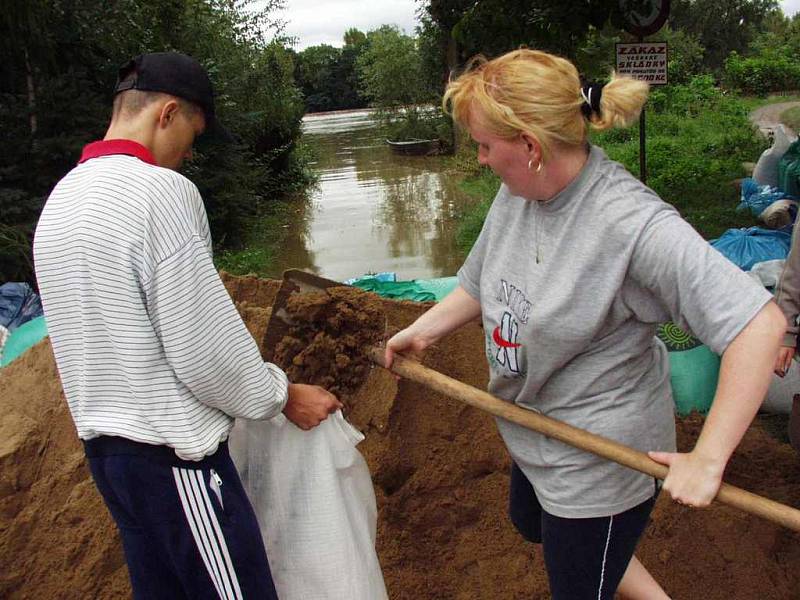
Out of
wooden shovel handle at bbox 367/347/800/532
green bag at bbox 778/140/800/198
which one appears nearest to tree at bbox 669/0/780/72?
green bag at bbox 778/140/800/198

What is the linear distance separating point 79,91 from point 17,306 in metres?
2.80

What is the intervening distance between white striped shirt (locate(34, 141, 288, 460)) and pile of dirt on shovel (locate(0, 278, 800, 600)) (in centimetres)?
54

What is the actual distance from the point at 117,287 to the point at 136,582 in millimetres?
806

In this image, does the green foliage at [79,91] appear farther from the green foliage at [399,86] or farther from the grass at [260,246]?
the green foliage at [399,86]

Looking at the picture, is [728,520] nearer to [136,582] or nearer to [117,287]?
[136,582]

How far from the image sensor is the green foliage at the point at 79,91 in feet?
18.2

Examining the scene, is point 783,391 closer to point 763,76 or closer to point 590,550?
point 590,550

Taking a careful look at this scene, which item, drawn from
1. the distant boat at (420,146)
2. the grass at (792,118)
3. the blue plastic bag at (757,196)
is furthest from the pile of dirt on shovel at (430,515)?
the distant boat at (420,146)

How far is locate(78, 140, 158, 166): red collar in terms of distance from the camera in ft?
4.97

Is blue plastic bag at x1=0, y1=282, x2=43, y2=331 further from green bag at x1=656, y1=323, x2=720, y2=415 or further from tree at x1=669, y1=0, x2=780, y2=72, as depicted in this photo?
tree at x1=669, y1=0, x2=780, y2=72

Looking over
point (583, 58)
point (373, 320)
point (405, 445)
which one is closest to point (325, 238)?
point (583, 58)

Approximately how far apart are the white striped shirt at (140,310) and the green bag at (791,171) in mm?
5905

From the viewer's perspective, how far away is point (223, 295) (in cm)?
154

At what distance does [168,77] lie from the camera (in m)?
1.58
